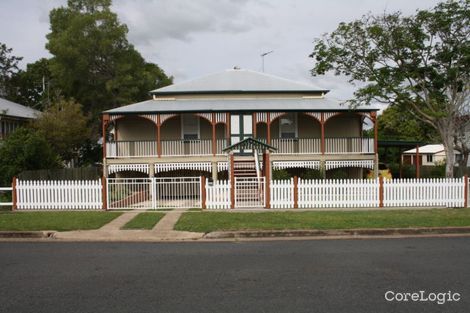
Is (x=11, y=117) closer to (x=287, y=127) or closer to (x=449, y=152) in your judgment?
(x=287, y=127)

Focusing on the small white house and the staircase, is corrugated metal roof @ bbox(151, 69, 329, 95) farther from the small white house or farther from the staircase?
the small white house

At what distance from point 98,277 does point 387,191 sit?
1210 centimetres

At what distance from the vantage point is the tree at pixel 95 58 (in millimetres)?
37969

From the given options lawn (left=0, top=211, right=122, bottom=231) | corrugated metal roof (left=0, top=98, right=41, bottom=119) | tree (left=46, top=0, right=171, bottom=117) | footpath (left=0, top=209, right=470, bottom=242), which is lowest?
footpath (left=0, top=209, right=470, bottom=242)

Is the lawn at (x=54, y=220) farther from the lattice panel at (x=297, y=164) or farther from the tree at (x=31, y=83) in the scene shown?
the tree at (x=31, y=83)

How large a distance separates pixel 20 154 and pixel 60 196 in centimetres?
712

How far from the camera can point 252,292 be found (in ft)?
21.4

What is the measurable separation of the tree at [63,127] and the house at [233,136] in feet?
24.8

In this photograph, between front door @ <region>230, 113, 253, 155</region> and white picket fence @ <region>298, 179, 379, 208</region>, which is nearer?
white picket fence @ <region>298, 179, 379, 208</region>

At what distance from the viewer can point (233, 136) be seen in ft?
85.1

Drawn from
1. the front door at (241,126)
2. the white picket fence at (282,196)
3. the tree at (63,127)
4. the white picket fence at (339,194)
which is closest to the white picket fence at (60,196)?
the white picket fence at (282,196)

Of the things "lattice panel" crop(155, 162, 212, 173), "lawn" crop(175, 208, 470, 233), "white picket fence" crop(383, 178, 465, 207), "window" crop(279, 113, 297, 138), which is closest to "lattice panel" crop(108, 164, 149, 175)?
"lattice panel" crop(155, 162, 212, 173)

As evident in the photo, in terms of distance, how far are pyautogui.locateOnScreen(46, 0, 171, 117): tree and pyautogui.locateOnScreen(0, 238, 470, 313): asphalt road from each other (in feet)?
99.1

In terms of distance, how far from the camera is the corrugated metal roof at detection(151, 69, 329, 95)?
28172 mm
